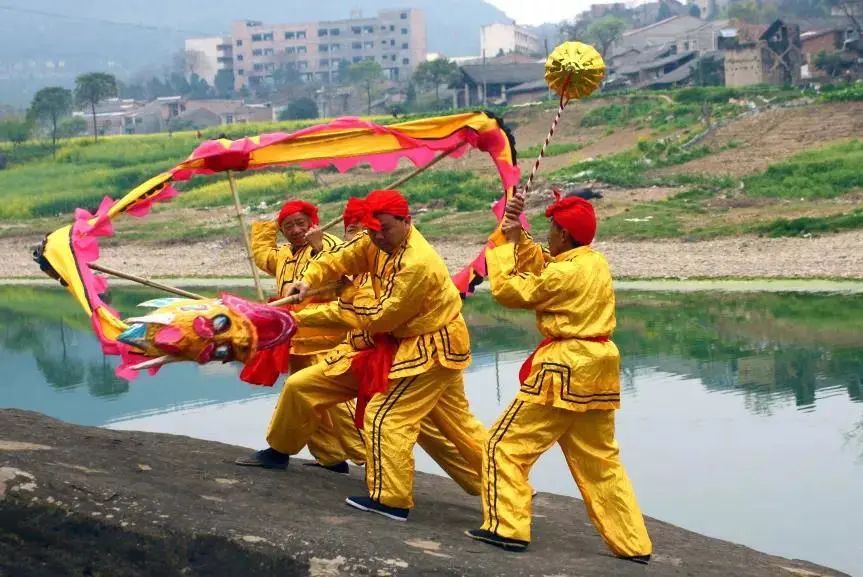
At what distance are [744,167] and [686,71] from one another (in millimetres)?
25278

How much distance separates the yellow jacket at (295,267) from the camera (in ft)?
27.5

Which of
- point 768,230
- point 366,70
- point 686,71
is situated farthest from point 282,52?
point 768,230

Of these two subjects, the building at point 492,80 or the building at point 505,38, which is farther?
the building at point 505,38

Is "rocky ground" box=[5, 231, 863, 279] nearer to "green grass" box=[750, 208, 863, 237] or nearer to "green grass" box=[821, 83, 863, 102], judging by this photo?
"green grass" box=[750, 208, 863, 237]

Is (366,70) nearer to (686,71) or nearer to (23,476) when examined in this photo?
(686,71)

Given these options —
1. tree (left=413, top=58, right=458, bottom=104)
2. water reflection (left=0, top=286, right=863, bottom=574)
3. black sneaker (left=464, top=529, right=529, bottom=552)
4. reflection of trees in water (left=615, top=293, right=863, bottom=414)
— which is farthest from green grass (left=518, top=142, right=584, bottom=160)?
black sneaker (left=464, top=529, right=529, bottom=552)

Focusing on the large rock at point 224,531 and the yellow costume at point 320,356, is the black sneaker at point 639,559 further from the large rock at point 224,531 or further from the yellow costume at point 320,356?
the yellow costume at point 320,356

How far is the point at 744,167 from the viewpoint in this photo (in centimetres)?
2841

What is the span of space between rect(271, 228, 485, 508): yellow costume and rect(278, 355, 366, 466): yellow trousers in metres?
0.85

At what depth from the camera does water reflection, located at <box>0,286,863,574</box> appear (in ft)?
30.6

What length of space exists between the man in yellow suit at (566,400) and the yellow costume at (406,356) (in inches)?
18.2

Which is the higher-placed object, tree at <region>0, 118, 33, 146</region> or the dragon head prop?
tree at <region>0, 118, 33, 146</region>

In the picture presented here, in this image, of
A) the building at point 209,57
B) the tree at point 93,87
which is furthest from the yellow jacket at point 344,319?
the building at point 209,57

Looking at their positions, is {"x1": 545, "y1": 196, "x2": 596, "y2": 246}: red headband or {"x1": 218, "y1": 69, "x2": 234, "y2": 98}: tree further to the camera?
{"x1": 218, "y1": 69, "x2": 234, "y2": 98}: tree
